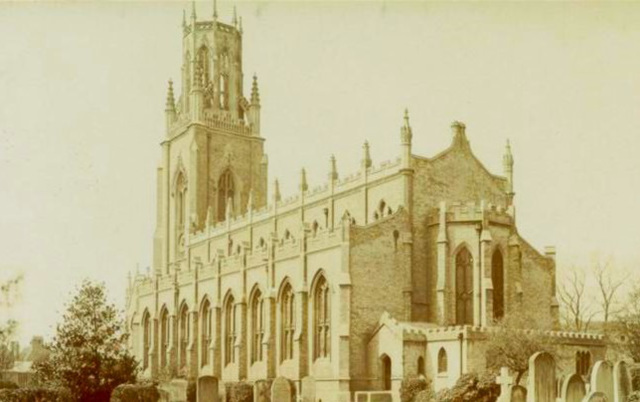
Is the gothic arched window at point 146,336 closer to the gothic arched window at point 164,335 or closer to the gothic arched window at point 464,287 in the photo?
the gothic arched window at point 164,335

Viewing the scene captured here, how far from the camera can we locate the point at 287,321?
54219mm

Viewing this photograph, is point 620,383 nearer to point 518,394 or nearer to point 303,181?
point 518,394

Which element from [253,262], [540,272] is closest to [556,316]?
[540,272]

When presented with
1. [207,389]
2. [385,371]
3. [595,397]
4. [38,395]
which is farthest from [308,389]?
[595,397]

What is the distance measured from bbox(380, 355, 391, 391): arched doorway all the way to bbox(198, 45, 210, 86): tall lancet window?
40831mm

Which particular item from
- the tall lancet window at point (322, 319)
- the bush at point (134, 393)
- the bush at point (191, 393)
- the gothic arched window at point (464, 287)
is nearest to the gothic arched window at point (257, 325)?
the bush at point (191, 393)

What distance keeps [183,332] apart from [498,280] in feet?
94.8

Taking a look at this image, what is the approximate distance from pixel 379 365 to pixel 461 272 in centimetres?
709

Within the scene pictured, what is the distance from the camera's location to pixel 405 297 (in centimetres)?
4916

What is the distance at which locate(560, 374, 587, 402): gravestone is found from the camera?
82.3ft

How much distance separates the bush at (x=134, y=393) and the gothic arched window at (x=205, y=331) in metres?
24.0

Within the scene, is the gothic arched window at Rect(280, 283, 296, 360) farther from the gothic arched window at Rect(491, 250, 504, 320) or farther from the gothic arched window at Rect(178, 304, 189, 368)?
the gothic arched window at Rect(178, 304, 189, 368)

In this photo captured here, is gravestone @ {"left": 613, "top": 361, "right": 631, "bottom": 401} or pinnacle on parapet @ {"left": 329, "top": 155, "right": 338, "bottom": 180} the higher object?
pinnacle on parapet @ {"left": 329, "top": 155, "right": 338, "bottom": 180}

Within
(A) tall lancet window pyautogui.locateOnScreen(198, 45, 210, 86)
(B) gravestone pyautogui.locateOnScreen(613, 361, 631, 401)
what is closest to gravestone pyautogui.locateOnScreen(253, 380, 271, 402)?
(B) gravestone pyautogui.locateOnScreen(613, 361, 631, 401)
